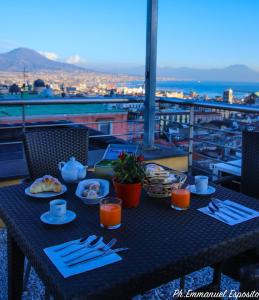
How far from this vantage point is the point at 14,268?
1721mm

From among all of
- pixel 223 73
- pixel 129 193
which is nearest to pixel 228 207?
pixel 129 193

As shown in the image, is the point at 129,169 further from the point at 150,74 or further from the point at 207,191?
the point at 150,74

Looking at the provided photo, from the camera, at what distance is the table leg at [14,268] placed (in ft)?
5.50

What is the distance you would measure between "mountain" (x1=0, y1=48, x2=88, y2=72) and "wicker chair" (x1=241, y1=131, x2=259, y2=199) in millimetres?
4547

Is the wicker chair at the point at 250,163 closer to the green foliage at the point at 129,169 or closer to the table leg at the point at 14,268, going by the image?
the green foliage at the point at 129,169

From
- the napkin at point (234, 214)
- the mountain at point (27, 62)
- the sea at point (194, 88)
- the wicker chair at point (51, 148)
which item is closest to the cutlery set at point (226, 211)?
the napkin at point (234, 214)

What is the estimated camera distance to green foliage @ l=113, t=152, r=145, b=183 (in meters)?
1.48

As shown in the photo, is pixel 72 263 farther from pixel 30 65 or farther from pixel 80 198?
pixel 30 65

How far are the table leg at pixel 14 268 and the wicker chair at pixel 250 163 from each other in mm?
1468

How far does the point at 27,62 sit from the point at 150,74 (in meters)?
3.35

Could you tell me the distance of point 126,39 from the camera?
8.34 meters

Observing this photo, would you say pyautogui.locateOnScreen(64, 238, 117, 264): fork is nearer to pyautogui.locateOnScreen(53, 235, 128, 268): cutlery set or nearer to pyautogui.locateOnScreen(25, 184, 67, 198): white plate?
pyautogui.locateOnScreen(53, 235, 128, 268): cutlery set

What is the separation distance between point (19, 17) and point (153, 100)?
4398 millimetres

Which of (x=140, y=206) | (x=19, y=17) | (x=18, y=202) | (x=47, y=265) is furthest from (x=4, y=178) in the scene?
(x=19, y=17)
